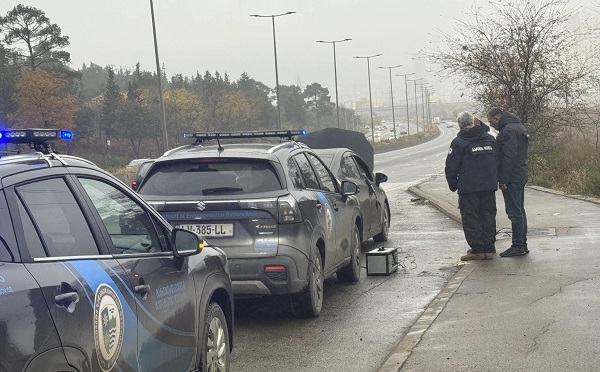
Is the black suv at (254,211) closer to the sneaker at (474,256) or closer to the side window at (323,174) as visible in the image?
the side window at (323,174)

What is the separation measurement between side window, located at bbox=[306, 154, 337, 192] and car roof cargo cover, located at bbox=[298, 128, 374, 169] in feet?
39.9

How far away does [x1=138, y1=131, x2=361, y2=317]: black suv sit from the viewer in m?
8.07

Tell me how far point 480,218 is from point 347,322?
374 centimetres

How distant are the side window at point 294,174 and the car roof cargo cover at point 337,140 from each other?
13.4 metres

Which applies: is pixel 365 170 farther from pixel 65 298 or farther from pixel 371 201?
pixel 65 298

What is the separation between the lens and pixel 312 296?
850cm

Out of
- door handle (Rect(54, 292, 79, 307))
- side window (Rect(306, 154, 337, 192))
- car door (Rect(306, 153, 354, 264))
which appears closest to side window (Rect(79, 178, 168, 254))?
door handle (Rect(54, 292, 79, 307))

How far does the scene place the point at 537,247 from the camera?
1208 cm

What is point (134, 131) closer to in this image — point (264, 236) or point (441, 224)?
point (441, 224)

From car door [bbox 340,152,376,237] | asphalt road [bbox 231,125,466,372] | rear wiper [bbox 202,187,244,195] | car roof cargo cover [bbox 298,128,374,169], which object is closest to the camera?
asphalt road [bbox 231,125,466,372]

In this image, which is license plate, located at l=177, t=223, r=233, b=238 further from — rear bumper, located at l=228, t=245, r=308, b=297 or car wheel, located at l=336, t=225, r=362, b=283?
car wheel, located at l=336, t=225, r=362, b=283

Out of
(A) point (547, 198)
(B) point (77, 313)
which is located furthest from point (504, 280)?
(A) point (547, 198)

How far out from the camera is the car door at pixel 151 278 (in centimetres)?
449

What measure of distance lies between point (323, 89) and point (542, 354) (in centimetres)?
14001
